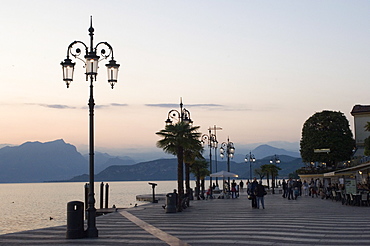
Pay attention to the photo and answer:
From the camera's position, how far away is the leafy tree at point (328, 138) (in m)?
80.2

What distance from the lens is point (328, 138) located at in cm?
8075

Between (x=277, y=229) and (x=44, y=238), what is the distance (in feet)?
22.8

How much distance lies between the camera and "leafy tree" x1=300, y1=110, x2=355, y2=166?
80250 mm

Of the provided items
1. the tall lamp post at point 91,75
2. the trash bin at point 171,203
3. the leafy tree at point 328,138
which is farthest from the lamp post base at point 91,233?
the leafy tree at point 328,138

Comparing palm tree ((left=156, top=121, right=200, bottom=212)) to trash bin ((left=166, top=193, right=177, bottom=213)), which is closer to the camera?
trash bin ((left=166, top=193, right=177, bottom=213))

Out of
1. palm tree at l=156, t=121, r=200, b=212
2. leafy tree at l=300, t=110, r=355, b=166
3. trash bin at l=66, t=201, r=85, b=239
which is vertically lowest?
trash bin at l=66, t=201, r=85, b=239

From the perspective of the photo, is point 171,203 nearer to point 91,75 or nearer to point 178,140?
point 178,140

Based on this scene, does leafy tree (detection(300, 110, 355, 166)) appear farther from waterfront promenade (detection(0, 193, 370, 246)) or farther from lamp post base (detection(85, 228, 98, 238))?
lamp post base (detection(85, 228, 98, 238))

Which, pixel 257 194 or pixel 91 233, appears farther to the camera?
pixel 257 194

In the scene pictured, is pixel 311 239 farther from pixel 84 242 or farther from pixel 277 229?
pixel 84 242

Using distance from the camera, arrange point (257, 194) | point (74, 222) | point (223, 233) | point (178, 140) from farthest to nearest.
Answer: point (178, 140), point (257, 194), point (223, 233), point (74, 222)

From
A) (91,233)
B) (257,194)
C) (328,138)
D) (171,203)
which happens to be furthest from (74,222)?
(328,138)

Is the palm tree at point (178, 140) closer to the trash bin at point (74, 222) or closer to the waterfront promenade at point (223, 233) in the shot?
the waterfront promenade at point (223, 233)

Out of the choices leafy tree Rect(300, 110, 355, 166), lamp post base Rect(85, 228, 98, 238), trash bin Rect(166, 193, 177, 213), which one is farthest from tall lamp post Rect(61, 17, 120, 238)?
leafy tree Rect(300, 110, 355, 166)
